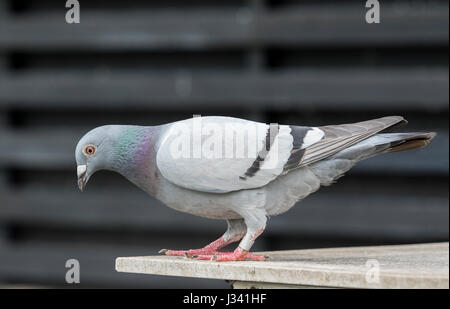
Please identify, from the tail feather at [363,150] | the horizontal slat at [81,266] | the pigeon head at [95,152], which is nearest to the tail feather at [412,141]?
the tail feather at [363,150]

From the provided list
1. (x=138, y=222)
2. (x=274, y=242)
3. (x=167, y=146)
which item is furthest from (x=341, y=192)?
(x=167, y=146)

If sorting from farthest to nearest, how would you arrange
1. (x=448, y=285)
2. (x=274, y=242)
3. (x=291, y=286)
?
(x=274, y=242) → (x=291, y=286) → (x=448, y=285)

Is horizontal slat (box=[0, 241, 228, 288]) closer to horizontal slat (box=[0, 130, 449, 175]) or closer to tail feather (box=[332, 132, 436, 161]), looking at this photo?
horizontal slat (box=[0, 130, 449, 175])

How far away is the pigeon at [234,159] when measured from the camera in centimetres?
276

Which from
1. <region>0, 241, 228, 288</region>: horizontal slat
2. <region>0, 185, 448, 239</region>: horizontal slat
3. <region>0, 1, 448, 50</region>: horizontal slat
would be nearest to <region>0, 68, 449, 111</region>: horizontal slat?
<region>0, 1, 448, 50</region>: horizontal slat

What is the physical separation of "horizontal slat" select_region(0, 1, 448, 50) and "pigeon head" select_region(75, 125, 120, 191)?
174 centimetres

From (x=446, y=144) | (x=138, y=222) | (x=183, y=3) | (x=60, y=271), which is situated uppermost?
(x=183, y=3)

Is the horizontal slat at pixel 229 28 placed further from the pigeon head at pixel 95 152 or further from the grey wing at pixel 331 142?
the pigeon head at pixel 95 152

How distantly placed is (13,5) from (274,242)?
220 cm

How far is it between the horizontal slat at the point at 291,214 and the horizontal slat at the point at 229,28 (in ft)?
2.83

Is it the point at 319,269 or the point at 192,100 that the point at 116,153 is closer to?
the point at 319,269

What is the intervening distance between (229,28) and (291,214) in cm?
110

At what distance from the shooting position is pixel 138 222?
4.71m
